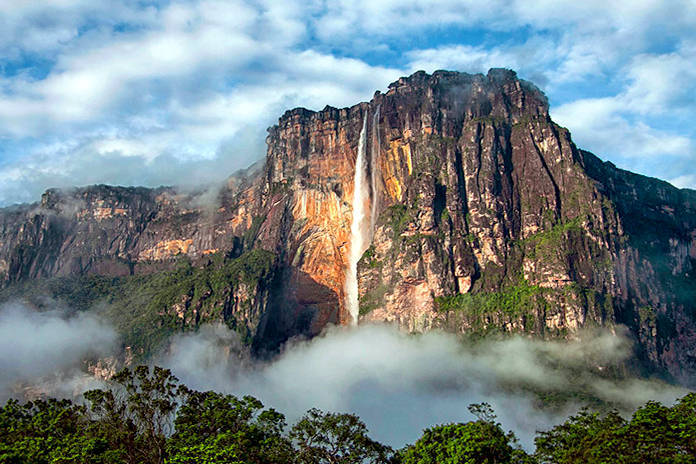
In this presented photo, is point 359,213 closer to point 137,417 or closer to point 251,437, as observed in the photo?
point 251,437

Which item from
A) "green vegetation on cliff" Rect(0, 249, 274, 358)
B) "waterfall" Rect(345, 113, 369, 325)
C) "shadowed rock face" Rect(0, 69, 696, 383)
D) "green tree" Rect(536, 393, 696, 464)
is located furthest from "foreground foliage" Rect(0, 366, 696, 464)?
"waterfall" Rect(345, 113, 369, 325)

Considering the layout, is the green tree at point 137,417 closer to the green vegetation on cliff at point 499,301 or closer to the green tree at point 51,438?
the green tree at point 51,438

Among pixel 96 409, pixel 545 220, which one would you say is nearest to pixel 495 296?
pixel 545 220

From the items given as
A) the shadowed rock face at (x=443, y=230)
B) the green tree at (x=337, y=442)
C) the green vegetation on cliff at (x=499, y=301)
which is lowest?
the green tree at (x=337, y=442)

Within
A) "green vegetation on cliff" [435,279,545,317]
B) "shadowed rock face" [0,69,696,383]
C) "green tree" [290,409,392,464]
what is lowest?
"green tree" [290,409,392,464]

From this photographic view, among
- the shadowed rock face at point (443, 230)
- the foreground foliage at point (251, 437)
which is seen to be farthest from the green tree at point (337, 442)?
the shadowed rock face at point (443, 230)

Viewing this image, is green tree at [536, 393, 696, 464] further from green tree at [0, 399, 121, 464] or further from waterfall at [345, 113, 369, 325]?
waterfall at [345, 113, 369, 325]

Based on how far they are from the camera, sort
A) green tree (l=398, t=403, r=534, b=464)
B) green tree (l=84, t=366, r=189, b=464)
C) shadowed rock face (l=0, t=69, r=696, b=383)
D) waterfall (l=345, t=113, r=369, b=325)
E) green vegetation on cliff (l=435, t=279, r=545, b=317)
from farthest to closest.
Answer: waterfall (l=345, t=113, r=369, b=325) < shadowed rock face (l=0, t=69, r=696, b=383) < green vegetation on cliff (l=435, t=279, r=545, b=317) < green tree (l=84, t=366, r=189, b=464) < green tree (l=398, t=403, r=534, b=464)
